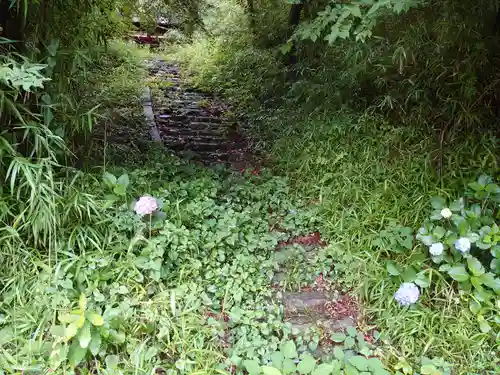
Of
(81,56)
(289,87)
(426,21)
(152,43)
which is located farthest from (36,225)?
(152,43)

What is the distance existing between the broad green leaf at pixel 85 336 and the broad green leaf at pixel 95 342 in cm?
5

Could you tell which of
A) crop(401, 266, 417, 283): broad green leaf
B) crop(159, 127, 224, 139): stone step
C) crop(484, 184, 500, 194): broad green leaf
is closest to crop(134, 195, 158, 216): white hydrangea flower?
crop(401, 266, 417, 283): broad green leaf

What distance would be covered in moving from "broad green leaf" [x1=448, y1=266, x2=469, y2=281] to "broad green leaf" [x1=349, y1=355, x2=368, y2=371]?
2.69 ft

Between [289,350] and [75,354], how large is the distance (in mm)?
1205

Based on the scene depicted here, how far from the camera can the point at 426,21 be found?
13.5 feet

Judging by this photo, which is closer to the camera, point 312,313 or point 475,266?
point 475,266

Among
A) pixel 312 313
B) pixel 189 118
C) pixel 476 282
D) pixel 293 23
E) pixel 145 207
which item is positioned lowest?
pixel 189 118

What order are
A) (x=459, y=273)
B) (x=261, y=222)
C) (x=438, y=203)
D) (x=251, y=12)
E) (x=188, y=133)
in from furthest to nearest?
(x=251, y=12) → (x=188, y=133) → (x=261, y=222) → (x=438, y=203) → (x=459, y=273)

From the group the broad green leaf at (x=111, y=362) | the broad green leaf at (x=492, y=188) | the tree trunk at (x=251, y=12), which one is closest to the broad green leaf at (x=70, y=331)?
the broad green leaf at (x=111, y=362)

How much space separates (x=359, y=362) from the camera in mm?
2406

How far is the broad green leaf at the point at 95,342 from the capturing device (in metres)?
2.24

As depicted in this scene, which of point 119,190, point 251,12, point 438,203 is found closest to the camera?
point 438,203

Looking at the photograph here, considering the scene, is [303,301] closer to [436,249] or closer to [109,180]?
[436,249]

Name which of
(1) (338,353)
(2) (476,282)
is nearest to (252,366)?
(1) (338,353)
